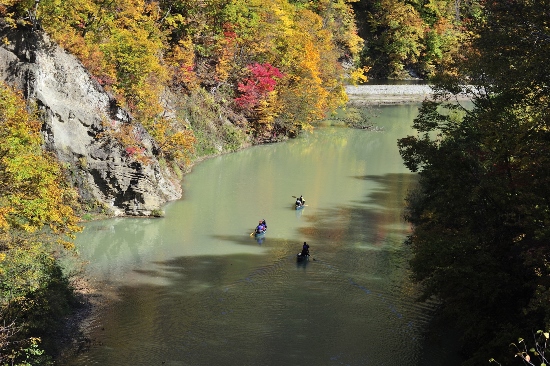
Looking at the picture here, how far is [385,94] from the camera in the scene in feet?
224

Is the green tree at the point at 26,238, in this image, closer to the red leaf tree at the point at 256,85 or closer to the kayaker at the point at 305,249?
the kayaker at the point at 305,249

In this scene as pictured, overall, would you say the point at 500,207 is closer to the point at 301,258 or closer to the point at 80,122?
the point at 301,258

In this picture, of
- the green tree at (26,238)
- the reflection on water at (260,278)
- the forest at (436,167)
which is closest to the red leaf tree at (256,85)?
the forest at (436,167)

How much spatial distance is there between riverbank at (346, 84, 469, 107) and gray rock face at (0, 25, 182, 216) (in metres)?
36.3

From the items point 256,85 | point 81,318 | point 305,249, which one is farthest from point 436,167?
point 256,85

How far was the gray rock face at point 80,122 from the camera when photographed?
28.0 metres

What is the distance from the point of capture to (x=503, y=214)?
51.4ft

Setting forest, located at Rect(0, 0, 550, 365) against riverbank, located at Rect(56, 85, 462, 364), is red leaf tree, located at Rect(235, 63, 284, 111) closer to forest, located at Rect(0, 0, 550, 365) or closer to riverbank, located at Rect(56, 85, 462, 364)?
forest, located at Rect(0, 0, 550, 365)

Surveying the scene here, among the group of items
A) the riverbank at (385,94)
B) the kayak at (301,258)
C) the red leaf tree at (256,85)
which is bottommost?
the kayak at (301,258)

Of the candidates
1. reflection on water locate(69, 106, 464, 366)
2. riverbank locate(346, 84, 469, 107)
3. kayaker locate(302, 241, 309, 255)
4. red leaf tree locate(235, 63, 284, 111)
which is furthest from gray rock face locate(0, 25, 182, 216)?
riverbank locate(346, 84, 469, 107)

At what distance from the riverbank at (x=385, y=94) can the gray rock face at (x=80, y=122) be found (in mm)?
36340

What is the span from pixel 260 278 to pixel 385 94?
157 feet

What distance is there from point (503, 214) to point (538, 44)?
13.2 feet

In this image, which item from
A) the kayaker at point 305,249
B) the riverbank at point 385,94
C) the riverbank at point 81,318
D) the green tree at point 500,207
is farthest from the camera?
the riverbank at point 385,94
